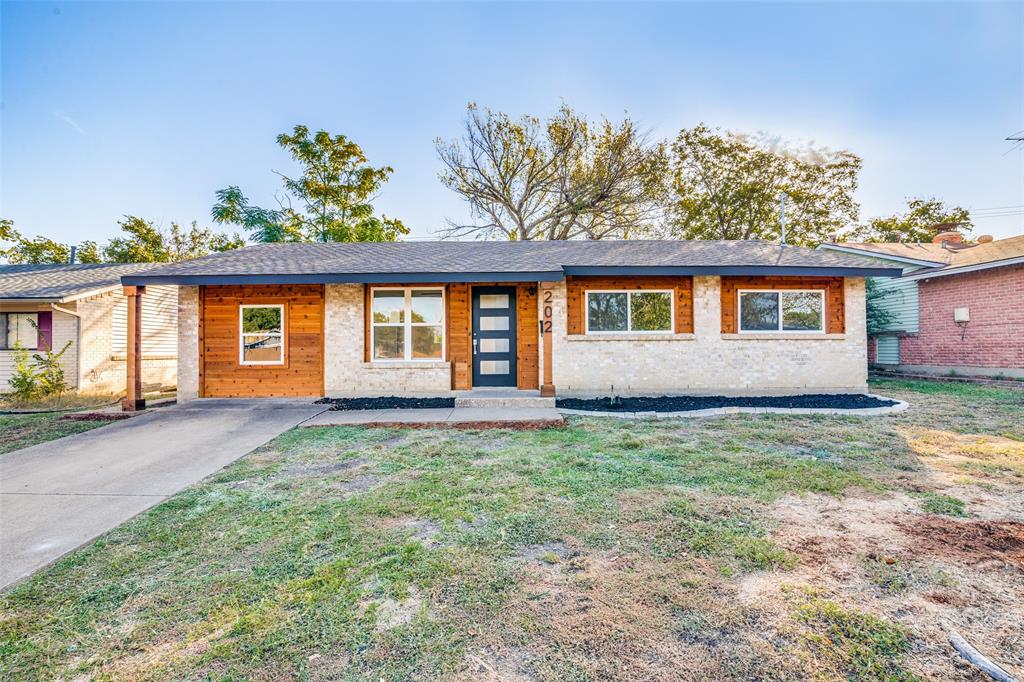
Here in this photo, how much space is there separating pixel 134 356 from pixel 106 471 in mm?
5083

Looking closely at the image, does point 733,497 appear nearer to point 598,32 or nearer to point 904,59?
point 598,32

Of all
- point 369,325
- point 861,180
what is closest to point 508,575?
point 369,325

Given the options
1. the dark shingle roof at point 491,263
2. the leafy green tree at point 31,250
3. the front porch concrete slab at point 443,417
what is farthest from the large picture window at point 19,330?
the leafy green tree at point 31,250

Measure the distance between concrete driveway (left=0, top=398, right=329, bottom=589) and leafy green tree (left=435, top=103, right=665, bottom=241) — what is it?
619 inches

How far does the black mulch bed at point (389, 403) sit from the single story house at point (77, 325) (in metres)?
7.82

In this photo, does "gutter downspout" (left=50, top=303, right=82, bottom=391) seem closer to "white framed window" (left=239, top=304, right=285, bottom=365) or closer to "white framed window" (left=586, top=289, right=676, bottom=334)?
"white framed window" (left=239, top=304, right=285, bottom=365)

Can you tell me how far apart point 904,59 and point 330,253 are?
16.6 metres

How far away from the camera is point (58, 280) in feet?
41.6

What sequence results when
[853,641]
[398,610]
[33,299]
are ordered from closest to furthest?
[853,641] → [398,610] → [33,299]

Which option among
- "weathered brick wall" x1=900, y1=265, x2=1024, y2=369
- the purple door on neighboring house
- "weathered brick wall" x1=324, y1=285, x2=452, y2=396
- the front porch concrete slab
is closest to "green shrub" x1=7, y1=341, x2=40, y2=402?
the purple door on neighboring house

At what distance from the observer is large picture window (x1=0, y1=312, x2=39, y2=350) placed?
1179 cm

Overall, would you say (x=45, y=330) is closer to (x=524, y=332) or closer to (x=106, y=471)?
(x=106, y=471)

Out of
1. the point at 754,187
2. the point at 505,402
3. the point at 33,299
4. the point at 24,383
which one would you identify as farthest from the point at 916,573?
the point at 754,187

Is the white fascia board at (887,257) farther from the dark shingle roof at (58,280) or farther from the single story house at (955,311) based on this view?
the dark shingle roof at (58,280)
